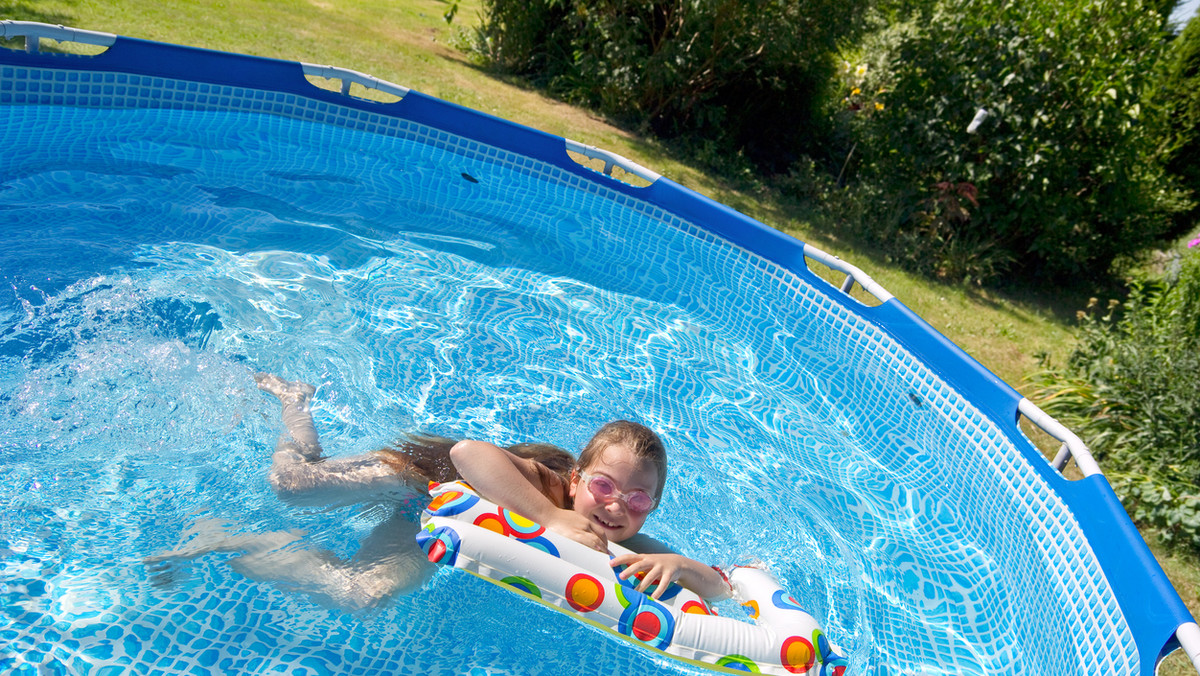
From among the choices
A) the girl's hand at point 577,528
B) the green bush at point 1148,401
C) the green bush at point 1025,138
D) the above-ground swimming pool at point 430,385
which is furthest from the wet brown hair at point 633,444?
the green bush at point 1025,138

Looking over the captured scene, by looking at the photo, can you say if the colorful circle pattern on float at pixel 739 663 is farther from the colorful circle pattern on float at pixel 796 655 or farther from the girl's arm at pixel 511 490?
the girl's arm at pixel 511 490

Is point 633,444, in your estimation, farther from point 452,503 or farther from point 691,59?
point 691,59

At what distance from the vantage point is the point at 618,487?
9.95 ft

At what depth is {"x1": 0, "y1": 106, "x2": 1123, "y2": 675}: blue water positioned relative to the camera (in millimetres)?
3088

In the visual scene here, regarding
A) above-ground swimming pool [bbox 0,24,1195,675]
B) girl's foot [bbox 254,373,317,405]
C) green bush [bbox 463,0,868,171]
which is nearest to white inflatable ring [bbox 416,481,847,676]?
above-ground swimming pool [bbox 0,24,1195,675]

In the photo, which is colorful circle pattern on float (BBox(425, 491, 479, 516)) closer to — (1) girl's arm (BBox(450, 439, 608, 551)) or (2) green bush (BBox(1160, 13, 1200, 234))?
(1) girl's arm (BBox(450, 439, 608, 551))

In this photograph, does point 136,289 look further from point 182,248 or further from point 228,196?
point 228,196

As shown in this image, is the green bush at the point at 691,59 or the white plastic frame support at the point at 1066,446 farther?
the green bush at the point at 691,59

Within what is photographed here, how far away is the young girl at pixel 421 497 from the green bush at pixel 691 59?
7.03 metres

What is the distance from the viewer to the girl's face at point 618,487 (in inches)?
118

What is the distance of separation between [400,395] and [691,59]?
6.82 meters

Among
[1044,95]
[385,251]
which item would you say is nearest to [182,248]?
[385,251]

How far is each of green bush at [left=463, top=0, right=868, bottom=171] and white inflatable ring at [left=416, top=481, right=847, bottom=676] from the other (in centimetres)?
750

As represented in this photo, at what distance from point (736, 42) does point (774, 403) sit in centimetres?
613
